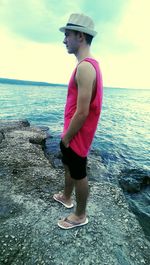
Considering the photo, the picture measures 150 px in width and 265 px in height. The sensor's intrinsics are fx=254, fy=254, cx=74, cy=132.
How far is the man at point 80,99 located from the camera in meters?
3.97

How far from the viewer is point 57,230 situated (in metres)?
5.15

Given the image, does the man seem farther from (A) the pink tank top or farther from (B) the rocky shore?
(B) the rocky shore

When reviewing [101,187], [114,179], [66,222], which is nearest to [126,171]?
[114,179]

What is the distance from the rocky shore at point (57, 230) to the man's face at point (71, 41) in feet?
11.5

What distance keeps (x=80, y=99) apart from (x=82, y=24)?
1.24m

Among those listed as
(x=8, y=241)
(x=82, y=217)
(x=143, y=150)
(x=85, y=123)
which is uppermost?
(x=85, y=123)

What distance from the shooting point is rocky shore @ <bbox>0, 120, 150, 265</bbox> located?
15.2 feet

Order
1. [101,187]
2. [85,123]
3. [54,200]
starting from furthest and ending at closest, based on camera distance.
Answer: [101,187] → [54,200] → [85,123]

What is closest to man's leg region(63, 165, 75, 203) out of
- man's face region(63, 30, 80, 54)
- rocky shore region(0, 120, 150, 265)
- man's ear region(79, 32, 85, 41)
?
rocky shore region(0, 120, 150, 265)

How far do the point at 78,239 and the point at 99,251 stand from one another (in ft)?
1.50

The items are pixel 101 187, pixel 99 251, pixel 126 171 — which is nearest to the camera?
pixel 99 251

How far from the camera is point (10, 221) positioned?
17.7ft

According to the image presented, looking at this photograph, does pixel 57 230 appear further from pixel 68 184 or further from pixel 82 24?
pixel 82 24

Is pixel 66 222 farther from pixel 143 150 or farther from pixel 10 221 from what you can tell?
pixel 143 150
